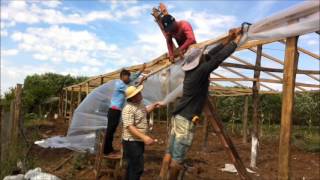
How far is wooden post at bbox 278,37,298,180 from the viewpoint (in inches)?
167

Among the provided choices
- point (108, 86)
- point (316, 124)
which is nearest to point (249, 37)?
point (108, 86)

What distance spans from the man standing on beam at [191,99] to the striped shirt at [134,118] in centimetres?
92

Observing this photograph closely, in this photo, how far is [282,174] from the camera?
4250 mm

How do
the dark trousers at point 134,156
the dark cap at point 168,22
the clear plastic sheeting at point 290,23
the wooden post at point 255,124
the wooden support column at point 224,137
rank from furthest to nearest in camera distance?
1. the wooden post at point 255,124
2. the dark trousers at point 134,156
3. the dark cap at point 168,22
4. the wooden support column at point 224,137
5. the clear plastic sheeting at point 290,23

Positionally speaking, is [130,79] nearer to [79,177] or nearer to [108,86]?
[108,86]

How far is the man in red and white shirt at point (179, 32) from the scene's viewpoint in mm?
5523

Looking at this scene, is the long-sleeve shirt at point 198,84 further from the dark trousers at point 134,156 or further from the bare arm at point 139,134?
the dark trousers at point 134,156

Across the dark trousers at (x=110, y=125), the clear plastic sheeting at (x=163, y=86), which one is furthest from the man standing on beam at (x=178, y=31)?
the dark trousers at (x=110, y=125)

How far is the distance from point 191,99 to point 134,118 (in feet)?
3.98

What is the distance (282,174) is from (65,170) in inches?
227

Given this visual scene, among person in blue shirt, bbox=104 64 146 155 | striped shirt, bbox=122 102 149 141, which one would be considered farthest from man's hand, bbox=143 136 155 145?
person in blue shirt, bbox=104 64 146 155

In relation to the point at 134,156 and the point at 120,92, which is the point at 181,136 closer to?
the point at 134,156

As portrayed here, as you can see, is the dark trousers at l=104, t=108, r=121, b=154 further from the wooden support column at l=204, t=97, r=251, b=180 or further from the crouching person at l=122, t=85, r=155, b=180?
the wooden support column at l=204, t=97, r=251, b=180

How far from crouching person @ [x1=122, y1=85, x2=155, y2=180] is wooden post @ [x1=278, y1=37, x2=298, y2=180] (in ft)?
6.11
